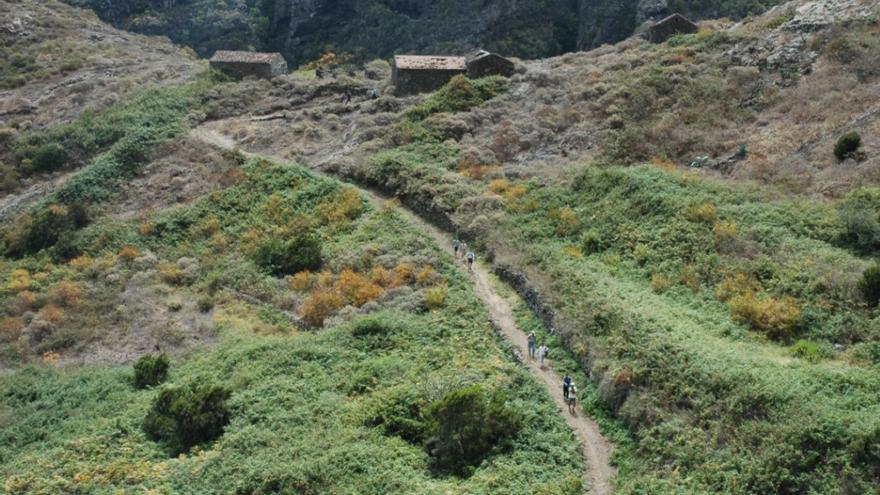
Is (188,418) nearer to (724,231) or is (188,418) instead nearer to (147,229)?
(724,231)

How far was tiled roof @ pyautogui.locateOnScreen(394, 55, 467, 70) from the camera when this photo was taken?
217ft

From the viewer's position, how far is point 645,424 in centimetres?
2731

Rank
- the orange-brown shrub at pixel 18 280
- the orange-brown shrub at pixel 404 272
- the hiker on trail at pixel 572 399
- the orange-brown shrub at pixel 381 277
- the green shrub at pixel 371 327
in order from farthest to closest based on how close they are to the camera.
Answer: the orange-brown shrub at pixel 18 280
the orange-brown shrub at pixel 381 277
the orange-brown shrub at pixel 404 272
the green shrub at pixel 371 327
the hiker on trail at pixel 572 399

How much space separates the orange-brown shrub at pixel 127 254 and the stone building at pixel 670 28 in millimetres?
40541

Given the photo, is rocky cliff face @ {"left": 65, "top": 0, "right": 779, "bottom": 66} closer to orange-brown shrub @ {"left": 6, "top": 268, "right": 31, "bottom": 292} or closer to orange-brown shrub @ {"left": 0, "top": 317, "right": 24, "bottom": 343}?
orange-brown shrub @ {"left": 6, "top": 268, "right": 31, "bottom": 292}

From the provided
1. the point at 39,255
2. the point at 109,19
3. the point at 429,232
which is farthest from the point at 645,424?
the point at 109,19

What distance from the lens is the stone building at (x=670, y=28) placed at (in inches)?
2623

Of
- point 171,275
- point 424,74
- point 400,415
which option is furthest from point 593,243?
point 424,74

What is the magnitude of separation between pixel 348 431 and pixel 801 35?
41.6 m

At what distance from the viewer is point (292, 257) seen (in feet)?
148

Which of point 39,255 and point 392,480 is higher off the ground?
point 392,480

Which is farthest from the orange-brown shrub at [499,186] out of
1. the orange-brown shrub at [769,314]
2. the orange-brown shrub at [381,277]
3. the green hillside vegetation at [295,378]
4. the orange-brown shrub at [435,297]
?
the orange-brown shrub at [769,314]

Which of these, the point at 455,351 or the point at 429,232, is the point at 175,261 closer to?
the point at 429,232

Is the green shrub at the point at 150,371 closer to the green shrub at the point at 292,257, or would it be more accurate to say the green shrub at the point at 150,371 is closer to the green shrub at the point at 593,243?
the green shrub at the point at 292,257
